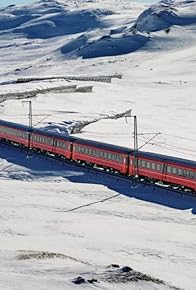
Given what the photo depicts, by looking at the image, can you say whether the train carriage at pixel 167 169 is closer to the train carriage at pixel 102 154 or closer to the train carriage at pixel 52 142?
the train carriage at pixel 102 154

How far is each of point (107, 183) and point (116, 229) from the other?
10852mm

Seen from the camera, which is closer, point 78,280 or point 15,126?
point 78,280

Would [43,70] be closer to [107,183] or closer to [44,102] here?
[44,102]

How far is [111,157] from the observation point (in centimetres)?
4944

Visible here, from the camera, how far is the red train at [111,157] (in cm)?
4391

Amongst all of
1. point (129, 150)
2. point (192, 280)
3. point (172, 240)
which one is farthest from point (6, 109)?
point (192, 280)

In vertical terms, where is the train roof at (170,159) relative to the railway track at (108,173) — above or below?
above

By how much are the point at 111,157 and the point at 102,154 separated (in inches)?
50.1

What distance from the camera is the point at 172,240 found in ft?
113

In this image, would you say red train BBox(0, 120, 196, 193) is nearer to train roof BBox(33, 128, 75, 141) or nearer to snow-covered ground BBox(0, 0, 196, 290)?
train roof BBox(33, 128, 75, 141)

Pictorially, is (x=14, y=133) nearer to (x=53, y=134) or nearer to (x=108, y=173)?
(x=53, y=134)

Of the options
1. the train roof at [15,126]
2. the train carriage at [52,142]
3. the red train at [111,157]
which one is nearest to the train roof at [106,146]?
the red train at [111,157]

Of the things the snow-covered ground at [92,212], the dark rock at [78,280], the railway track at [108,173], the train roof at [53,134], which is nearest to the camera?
the dark rock at [78,280]

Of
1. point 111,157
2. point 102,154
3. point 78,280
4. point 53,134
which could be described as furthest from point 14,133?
point 78,280
